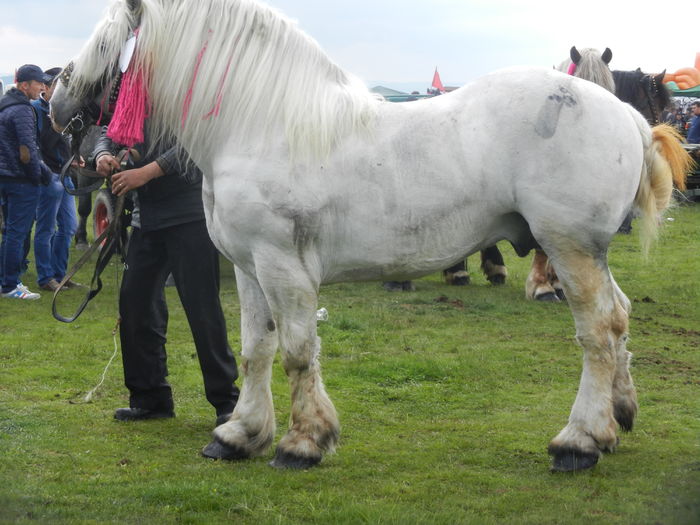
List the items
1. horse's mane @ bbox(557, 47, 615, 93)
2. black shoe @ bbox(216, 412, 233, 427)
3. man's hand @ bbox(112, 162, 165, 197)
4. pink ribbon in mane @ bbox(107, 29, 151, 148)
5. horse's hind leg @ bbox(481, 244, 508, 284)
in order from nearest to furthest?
1. pink ribbon in mane @ bbox(107, 29, 151, 148)
2. man's hand @ bbox(112, 162, 165, 197)
3. black shoe @ bbox(216, 412, 233, 427)
4. horse's mane @ bbox(557, 47, 615, 93)
5. horse's hind leg @ bbox(481, 244, 508, 284)

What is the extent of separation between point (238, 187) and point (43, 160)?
20.8ft

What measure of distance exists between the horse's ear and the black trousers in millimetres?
4054

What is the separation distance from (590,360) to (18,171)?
22.6 ft

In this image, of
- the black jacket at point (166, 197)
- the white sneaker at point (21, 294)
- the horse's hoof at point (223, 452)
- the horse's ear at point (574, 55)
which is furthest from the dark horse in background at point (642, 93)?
the horse's hoof at point (223, 452)

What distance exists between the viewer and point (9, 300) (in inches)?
364

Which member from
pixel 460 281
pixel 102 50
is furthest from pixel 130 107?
pixel 460 281

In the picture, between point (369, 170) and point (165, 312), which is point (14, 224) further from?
point (369, 170)

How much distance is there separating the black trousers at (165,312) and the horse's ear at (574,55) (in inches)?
160

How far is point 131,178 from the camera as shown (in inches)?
183

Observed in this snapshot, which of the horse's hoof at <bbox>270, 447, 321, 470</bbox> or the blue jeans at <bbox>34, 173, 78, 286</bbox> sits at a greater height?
the blue jeans at <bbox>34, 173, 78, 286</bbox>

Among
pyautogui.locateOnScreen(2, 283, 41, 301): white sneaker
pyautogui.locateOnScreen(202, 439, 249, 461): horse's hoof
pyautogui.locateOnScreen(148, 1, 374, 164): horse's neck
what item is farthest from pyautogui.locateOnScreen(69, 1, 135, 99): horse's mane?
pyautogui.locateOnScreen(2, 283, 41, 301): white sneaker

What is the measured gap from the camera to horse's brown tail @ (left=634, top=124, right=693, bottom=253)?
4.25 metres

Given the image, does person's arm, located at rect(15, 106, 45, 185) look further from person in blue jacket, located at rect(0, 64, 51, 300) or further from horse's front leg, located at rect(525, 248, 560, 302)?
horse's front leg, located at rect(525, 248, 560, 302)

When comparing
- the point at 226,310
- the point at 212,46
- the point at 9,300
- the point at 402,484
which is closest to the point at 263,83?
the point at 212,46
